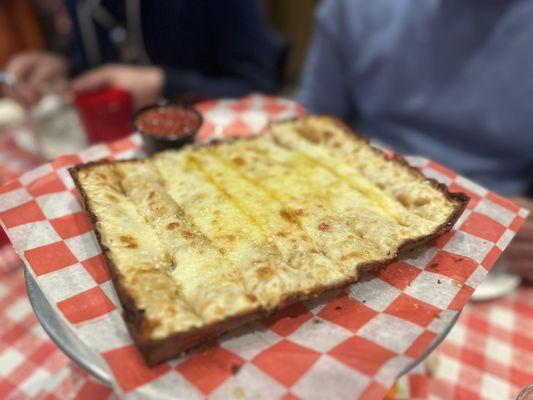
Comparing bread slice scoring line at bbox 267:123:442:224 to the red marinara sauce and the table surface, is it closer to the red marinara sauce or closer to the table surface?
the red marinara sauce

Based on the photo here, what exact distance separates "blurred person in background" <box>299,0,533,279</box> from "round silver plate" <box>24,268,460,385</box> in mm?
1456

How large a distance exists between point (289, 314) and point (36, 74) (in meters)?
3.52

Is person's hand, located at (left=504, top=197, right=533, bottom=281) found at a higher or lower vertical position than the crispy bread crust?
lower

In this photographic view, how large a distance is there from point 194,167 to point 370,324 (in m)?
1.10

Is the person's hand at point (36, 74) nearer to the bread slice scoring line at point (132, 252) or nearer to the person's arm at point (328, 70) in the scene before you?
the bread slice scoring line at point (132, 252)

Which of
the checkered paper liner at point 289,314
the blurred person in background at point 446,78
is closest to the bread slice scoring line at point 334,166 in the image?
the checkered paper liner at point 289,314

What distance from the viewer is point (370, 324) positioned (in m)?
1.54

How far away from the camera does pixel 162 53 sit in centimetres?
411

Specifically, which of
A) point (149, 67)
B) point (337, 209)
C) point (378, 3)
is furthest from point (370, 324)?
point (149, 67)

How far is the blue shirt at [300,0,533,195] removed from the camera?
2.79 meters

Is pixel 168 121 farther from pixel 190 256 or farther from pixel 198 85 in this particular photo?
pixel 198 85

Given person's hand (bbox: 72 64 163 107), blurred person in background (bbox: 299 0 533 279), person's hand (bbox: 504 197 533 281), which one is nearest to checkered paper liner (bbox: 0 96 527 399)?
person's hand (bbox: 504 197 533 281)

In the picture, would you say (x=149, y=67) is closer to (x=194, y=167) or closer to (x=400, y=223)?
(x=194, y=167)

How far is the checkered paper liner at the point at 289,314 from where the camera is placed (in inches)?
52.7
